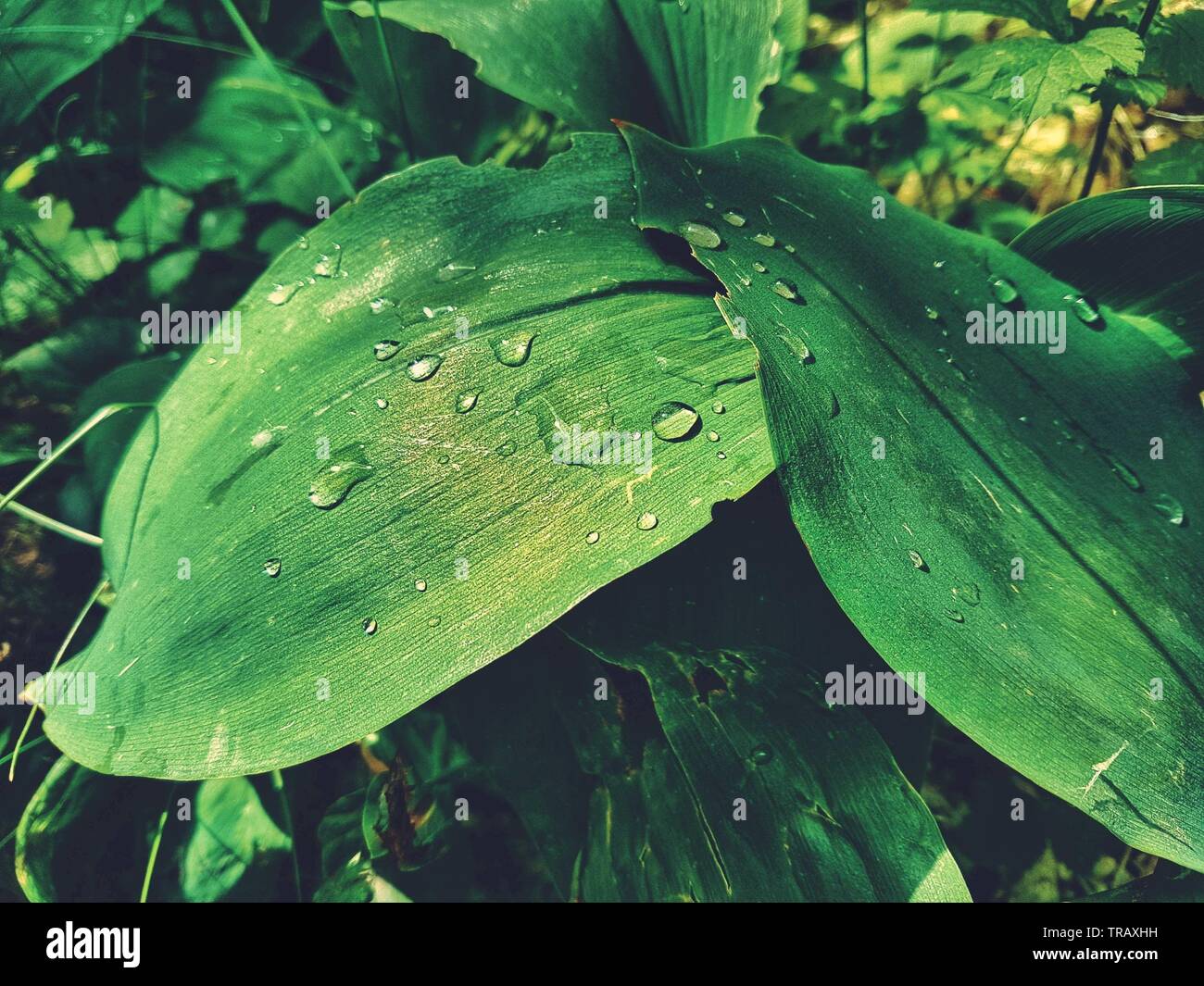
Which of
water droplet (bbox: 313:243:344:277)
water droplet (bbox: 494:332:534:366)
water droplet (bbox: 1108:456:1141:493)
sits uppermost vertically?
water droplet (bbox: 313:243:344:277)

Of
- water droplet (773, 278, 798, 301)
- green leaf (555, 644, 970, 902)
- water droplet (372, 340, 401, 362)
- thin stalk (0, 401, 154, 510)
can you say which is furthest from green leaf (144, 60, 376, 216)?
green leaf (555, 644, 970, 902)

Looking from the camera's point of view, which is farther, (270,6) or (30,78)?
(270,6)

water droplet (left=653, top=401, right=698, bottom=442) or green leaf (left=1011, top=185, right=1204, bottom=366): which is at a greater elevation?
green leaf (left=1011, top=185, right=1204, bottom=366)

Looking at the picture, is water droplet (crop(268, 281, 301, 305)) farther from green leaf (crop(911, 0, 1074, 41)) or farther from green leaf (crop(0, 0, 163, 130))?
green leaf (crop(911, 0, 1074, 41))

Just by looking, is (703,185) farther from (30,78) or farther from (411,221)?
(30,78)

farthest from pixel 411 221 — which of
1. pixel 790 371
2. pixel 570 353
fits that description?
pixel 790 371

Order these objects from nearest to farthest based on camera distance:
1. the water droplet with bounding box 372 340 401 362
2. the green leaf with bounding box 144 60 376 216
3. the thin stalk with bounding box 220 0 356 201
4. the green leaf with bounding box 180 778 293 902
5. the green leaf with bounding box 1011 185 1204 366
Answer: the water droplet with bounding box 372 340 401 362 → the green leaf with bounding box 1011 185 1204 366 → the green leaf with bounding box 180 778 293 902 → the thin stalk with bounding box 220 0 356 201 → the green leaf with bounding box 144 60 376 216

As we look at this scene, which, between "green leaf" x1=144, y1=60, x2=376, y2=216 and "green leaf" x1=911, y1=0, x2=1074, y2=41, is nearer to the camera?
"green leaf" x1=911, y1=0, x2=1074, y2=41
